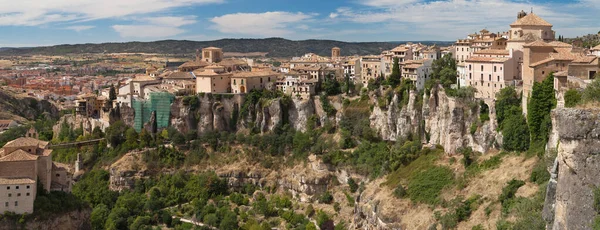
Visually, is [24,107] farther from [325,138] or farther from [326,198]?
[326,198]

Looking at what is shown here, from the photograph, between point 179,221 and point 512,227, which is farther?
point 179,221

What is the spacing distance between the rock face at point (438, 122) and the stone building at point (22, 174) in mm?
23859

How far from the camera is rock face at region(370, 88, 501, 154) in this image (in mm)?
39178

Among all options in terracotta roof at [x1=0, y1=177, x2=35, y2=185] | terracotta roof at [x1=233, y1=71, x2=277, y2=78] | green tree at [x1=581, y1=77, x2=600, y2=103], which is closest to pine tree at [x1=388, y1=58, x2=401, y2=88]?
terracotta roof at [x1=233, y1=71, x2=277, y2=78]

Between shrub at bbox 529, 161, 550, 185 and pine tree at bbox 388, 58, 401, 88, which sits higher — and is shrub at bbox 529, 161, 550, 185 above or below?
below

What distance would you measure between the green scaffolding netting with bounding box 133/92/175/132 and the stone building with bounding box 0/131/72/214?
22192 millimetres

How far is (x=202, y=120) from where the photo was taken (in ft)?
185

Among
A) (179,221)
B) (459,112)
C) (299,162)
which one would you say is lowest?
(179,221)

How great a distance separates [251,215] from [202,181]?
21.8 feet

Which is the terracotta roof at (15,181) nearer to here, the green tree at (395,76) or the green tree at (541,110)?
the green tree at (541,110)

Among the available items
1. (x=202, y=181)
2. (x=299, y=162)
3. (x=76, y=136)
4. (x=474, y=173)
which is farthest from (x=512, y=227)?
(x=76, y=136)

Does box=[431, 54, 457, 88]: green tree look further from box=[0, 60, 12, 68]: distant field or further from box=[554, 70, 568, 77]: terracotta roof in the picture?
box=[0, 60, 12, 68]: distant field

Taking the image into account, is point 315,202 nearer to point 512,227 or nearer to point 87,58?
point 512,227

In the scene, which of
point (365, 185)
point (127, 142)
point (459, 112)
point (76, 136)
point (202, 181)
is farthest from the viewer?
point (76, 136)
